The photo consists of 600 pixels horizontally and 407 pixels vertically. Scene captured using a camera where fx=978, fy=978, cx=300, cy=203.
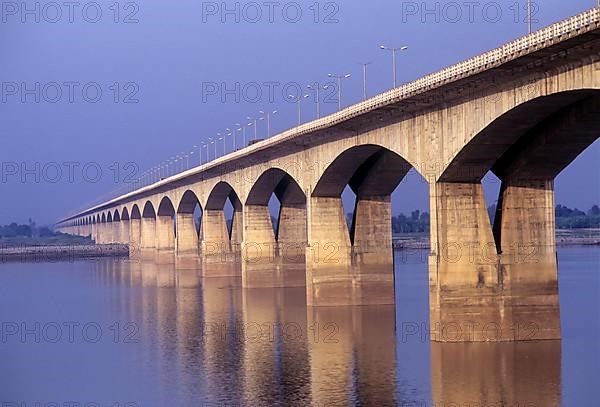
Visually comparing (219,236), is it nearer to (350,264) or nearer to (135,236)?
(350,264)

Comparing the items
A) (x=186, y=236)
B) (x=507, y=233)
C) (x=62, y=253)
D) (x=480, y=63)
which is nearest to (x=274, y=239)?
(x=186, y=236)

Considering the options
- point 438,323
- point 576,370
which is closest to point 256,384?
point 438,323

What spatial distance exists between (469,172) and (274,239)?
36.5m

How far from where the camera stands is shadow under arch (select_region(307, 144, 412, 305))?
185 ft

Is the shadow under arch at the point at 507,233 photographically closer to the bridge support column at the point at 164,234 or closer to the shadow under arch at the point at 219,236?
the shadow under arch at the point at 219,236

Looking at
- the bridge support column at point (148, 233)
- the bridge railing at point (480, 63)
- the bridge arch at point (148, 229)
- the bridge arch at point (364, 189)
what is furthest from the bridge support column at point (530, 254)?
the bridge support column at point (148, 233)

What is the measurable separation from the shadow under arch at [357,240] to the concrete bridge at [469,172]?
7 centimetres

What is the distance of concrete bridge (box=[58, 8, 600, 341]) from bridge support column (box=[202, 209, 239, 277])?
30740 millimetres

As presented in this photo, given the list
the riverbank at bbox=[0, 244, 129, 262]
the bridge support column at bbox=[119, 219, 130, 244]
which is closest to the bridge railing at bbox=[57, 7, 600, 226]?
the riverbank at bbox=[0, 244, 129, 262]

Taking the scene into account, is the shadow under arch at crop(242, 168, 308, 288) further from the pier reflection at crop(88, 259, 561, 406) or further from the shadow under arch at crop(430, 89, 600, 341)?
the shadow under arch at crop(430, 89, 600, 341)

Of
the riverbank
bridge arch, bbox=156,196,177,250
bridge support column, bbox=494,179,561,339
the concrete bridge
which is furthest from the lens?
the riverbank

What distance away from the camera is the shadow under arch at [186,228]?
347 feet

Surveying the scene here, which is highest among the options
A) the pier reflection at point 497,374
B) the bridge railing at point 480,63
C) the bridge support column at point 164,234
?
the bridge railing at point 480,63

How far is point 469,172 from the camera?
130 feet
